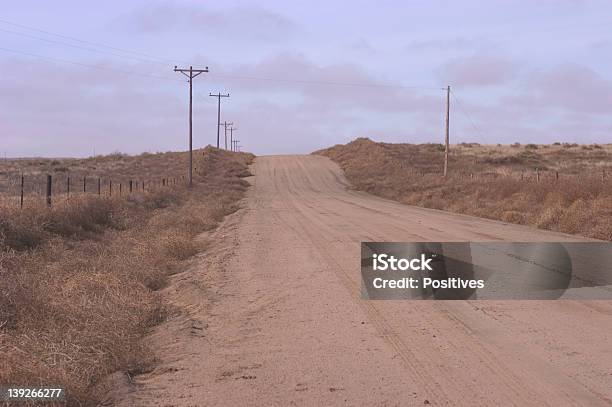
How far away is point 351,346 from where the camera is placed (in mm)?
7043

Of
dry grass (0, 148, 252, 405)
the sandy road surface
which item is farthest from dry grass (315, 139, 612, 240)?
dry grass (0, 148, 252, 405)

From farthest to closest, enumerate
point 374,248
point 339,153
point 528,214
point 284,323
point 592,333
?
point 339,153
point 528,214
point 374,248
point 284,323
point 592,333

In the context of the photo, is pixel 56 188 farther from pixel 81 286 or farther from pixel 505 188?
pixel 81 286

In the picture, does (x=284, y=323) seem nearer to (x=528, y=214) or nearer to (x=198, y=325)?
(x=198, y=325)

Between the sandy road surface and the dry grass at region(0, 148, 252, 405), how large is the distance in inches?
17.9

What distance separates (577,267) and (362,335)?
6206 mm

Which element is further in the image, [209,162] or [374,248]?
→ [209,162]

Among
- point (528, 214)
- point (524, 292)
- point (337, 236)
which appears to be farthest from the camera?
point (528, 214)

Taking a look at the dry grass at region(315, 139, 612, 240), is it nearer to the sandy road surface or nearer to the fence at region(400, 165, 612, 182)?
the fence at region(400, 165, 612, 182)

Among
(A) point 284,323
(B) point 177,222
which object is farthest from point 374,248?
(B) point 177,222

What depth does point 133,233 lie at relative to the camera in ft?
60.3

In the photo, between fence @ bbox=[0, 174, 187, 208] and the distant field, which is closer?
fence @ bbox=[0, 174, 187, 208]

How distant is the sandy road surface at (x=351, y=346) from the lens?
18.3 ft

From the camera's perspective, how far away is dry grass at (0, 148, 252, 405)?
6.07 m
